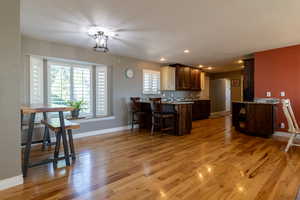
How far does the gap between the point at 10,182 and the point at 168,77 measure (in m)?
5.43

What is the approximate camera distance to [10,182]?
6.44 feet

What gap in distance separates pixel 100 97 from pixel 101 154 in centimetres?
227

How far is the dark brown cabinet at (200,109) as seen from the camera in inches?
275

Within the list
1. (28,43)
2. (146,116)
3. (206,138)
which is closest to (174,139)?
(206,138)

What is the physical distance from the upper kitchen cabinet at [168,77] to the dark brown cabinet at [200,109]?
4.45 feet

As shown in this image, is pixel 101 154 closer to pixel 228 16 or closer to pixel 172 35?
pixel 172 35

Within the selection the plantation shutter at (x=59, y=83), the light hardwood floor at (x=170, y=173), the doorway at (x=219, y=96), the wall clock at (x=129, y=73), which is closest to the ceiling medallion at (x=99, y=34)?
the plantation shutter at (x=59, y=83)

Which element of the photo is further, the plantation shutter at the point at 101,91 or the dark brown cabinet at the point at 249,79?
the dark brown cabinet at the point at 249,79

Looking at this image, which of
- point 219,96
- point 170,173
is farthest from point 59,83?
point 219,96

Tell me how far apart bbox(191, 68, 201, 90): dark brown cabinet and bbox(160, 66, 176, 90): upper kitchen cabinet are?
3.98ft

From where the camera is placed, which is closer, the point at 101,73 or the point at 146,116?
the point at 101,73

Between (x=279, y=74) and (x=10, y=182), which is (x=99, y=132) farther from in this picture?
(x=279, y=74)

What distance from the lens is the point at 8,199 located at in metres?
1.74

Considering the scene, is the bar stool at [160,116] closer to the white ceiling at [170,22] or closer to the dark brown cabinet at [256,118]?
the white ceiling at [170,22]
